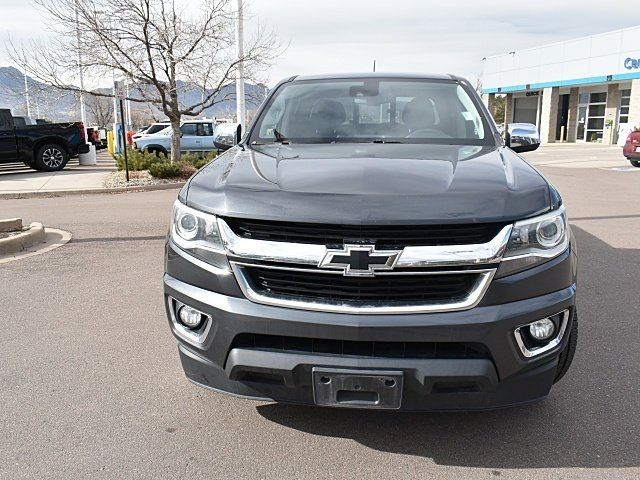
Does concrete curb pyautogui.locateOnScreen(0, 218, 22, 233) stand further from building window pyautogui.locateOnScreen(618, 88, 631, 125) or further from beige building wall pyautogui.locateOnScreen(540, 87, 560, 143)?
beige building wall pyautogui.locateOnScreen(540, 87, 560, 143)

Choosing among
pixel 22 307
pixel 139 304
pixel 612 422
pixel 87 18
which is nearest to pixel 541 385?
pixel 612 422

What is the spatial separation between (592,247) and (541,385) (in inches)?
205

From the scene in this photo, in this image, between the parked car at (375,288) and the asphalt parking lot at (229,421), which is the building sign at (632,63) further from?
the parked car at (375,288)

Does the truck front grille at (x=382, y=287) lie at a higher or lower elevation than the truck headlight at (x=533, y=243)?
lower

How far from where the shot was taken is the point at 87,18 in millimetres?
14195

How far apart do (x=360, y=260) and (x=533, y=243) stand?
2.48 ft

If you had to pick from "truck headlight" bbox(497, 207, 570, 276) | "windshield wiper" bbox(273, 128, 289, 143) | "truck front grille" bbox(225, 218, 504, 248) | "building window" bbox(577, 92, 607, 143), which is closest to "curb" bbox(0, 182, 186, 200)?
"windshield wiper" bbox(273, 128, 289, 143)

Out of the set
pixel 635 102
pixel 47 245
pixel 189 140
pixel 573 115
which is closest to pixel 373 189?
pixel 47 245

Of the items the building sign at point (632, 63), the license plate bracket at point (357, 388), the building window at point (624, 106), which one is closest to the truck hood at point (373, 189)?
the license plate bracket at point (357, 388)

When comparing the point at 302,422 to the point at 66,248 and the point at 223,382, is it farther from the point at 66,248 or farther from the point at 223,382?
the point at 66,248

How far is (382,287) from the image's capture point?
2.47 meters

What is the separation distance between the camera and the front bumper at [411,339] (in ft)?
7.93

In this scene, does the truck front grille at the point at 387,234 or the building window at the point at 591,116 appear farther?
the building window at the point at 591,116

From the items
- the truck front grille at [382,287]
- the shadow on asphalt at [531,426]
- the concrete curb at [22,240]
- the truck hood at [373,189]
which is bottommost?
the shadow on asphalt at [531,426]
